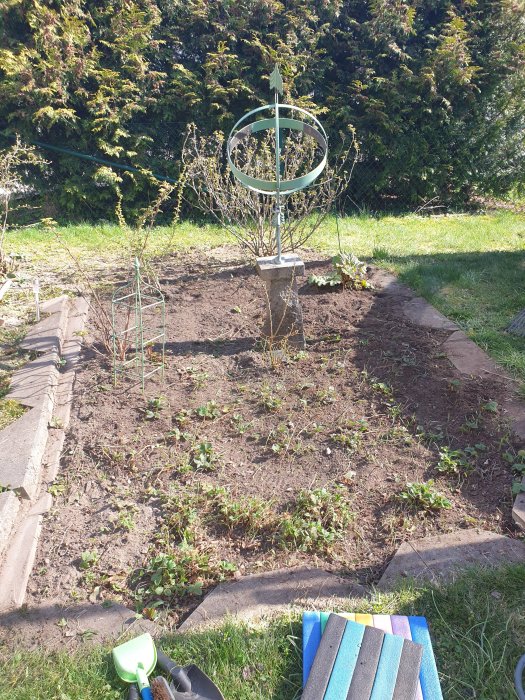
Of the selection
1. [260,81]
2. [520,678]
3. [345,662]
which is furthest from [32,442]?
[260,81]

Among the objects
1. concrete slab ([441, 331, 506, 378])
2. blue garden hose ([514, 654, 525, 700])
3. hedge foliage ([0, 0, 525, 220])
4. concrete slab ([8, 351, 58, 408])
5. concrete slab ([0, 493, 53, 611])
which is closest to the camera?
blue garden hose ([514, 654, 525, 700])

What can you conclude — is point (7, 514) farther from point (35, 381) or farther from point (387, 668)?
point (387, 668)

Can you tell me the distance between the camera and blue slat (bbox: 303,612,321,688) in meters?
1.79

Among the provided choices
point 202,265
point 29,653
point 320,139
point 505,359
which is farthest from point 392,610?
point 202,265

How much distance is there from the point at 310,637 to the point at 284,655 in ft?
0.35

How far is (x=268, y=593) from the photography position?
2.09 meters

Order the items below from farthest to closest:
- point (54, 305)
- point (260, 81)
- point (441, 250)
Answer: point (260, 81) < point (441, 250) < point (54, 305)

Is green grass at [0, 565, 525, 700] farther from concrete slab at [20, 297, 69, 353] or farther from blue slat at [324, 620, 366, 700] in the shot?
concrete slab at [20, 297, 69, 353]

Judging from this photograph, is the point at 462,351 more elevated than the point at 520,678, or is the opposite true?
the point at 462,351

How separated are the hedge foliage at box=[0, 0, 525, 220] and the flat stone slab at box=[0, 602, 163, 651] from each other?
6.26 metres

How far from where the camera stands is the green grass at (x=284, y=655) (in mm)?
1755

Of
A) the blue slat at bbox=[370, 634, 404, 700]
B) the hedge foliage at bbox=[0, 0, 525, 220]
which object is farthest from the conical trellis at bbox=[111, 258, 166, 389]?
the hedge foliage at bbox=[0, 0, 525, 220]

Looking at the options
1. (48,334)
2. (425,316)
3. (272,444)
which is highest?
(425,316)

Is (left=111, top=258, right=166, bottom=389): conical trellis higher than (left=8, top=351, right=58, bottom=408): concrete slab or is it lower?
higher
